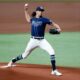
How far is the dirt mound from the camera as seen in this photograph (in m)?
9.28

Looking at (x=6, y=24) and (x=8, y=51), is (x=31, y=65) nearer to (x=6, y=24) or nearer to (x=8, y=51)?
(x=8, y=51)

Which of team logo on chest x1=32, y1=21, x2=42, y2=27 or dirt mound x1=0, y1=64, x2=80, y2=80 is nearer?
dirt mound x1=0, y1=64, x2=80, y2=80

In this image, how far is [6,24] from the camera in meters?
24.2

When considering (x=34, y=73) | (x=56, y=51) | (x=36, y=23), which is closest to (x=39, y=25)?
(x=36, y=23)

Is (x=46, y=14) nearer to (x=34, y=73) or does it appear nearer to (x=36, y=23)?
(x=36, y=23)

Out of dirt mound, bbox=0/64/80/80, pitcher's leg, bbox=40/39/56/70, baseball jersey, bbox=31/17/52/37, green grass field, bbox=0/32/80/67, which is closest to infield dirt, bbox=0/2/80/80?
green grass field, bbox=0/32/80/67

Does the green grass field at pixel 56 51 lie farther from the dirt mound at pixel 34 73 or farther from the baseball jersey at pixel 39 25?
the baseball jersey at pixel 39 25

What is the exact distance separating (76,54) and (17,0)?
1424cm

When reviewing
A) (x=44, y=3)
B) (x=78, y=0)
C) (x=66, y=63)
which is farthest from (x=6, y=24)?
(x=66, y=63)

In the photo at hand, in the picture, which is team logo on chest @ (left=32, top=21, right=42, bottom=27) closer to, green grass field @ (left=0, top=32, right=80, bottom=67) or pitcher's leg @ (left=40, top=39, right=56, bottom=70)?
pitcher's leg @ (left=40, top=39, right=56, bottom=70)

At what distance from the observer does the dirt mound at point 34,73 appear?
9.28m

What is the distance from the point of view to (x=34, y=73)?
32.2ft

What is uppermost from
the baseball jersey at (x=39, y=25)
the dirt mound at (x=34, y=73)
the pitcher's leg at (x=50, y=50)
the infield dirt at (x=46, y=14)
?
the baseball jersey at (x=39, y=25)

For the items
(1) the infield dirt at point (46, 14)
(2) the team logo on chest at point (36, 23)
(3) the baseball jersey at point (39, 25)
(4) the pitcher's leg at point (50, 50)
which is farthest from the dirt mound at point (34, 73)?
(1) the infield dirt at point (46, 14)
